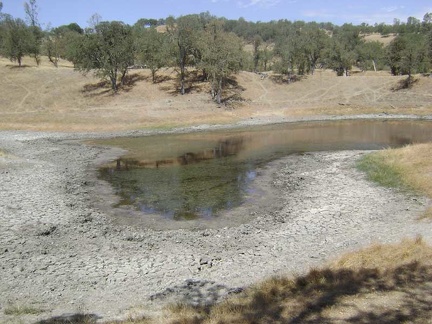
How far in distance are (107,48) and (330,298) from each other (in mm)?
74597

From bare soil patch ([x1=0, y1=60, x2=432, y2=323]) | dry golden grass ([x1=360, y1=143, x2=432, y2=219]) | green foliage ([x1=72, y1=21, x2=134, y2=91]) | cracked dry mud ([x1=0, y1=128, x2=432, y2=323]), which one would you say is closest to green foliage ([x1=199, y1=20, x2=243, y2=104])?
green foliage ([x1=72, y1=21, x2=134, y2=91])

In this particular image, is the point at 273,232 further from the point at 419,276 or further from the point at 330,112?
the point at 330,112

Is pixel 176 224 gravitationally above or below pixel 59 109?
below

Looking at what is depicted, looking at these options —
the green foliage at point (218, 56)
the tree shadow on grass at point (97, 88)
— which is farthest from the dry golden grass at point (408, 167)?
the tree shadow on grass at point (97, 88)

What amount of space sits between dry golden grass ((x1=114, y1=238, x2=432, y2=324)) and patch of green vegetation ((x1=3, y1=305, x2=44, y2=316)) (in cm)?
470

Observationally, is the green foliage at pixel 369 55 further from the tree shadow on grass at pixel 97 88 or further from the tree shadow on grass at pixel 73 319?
the tree shadow on grass at pixel 73 319

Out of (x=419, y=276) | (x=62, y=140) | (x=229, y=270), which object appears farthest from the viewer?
(x=62, y=140)

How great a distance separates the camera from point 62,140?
2217 inches

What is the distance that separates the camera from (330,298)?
11.1 m

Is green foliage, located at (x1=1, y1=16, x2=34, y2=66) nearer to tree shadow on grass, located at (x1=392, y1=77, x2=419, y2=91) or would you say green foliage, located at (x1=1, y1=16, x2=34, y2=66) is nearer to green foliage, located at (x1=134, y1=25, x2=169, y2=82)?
green foliage, located at (x1=134, y1=25, x2=169, y2=82)

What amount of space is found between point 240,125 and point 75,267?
50902 millimetres

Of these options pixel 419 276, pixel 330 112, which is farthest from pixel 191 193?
pixel 330 112

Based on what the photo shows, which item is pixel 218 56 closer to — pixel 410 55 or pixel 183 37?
pixel 183 37

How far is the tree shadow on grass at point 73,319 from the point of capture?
40.0 ft
